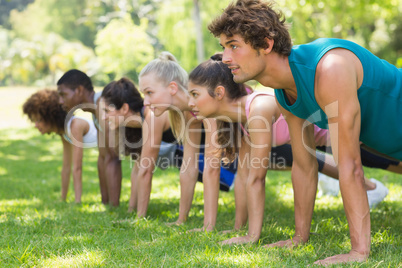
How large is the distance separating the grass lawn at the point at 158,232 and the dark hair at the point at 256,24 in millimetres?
1282

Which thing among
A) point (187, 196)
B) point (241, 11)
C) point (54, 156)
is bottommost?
point (54, 156)

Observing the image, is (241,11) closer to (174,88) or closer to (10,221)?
(174,88)

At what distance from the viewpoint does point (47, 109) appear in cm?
559

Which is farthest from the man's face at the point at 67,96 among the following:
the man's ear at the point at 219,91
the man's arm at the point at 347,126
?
the man's arm at the point at 347,126

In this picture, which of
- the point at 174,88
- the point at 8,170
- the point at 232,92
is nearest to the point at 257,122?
the point at 232,92

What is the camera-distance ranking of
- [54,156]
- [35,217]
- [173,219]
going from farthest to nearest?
[54,156] → [173,219] → [35,217]

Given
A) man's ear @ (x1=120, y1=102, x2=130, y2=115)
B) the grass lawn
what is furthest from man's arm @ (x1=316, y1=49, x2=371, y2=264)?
man's ear @ (x1=120, y1=102, x2=130, y2=115)

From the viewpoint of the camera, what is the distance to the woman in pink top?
11.3 feet

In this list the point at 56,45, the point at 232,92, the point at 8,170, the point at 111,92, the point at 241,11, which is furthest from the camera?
the point at 56,45

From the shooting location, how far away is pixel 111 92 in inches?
190

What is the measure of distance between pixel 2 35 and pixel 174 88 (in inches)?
2222

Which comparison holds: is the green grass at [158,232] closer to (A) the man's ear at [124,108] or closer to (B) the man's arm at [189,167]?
(B) the man's arm at [189,167]

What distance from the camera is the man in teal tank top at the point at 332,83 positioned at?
8.70 feet

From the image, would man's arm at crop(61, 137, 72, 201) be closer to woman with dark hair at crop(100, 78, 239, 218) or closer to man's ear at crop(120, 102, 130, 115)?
woman with dark hair at crop(100, 78, 239, 218)
